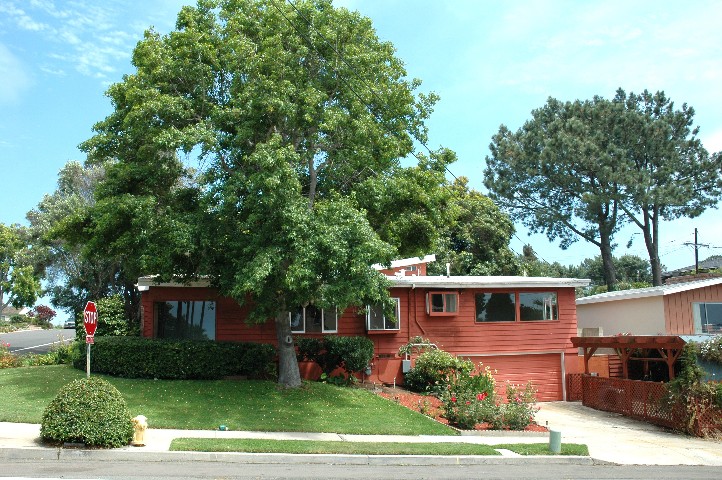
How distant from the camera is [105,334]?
22078 millimetres

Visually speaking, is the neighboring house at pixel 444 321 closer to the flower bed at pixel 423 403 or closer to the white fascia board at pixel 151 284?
the white fascia board at pixel 151 284

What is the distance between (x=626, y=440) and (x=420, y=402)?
567cm

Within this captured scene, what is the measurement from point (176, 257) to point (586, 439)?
1190 cm

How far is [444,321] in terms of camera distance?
24.6 meters

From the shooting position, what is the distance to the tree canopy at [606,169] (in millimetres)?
44594

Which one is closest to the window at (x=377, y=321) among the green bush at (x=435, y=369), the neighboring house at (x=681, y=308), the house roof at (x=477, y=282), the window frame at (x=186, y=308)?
the house roof at (x=477, y=282)

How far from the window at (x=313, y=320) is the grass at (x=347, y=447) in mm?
9139

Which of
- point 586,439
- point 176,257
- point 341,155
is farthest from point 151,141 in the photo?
point 586,439

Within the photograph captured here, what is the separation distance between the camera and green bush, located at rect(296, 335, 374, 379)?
21.5m

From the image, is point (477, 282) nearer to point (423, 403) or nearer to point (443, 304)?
point (443, 304)

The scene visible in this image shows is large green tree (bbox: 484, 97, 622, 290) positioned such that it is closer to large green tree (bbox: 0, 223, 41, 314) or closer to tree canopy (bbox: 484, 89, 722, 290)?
tree canopy (bbox: 484, 89, 722, 290)

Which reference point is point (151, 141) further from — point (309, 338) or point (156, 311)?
point (309, 338)

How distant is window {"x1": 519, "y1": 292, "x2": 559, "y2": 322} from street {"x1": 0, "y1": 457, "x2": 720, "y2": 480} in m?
11.4

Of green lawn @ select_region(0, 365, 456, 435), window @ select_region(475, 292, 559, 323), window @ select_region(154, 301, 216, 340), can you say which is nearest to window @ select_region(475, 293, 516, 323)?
window @ select_region(475, 292, 559, 323)
